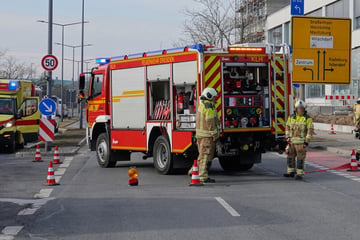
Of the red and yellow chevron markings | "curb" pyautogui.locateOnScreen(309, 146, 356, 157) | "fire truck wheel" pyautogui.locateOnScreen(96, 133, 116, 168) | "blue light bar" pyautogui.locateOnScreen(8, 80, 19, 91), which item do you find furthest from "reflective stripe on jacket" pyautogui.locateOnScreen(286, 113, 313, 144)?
"blue light bar" pyautogui.locateOnScreen(8, 80, 19, 91)

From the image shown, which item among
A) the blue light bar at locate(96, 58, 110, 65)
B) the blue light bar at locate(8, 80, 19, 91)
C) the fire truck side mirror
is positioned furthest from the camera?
the blue light bar at locate(8, 80, 19, 91)

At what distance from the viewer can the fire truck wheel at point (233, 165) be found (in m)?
17.2

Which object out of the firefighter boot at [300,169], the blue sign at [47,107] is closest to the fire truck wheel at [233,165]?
the firefighter boot at [300,169]

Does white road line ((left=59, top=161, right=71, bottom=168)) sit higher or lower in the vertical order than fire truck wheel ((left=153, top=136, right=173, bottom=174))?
lower

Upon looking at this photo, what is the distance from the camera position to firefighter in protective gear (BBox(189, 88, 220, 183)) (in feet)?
46.0

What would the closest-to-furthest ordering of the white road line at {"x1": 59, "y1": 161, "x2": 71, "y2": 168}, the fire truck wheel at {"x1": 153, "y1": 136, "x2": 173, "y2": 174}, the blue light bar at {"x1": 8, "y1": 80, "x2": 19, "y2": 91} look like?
the fire truck wheel at {"x1": 153, "y1": 136, "x2": 173, "y2": 174} < the white road line at {"x1": 59, "y1": 161, "x2": 71, "y2": 168} < the blue light bar at {"x1": 8, "y1": 80, "x2": 19, "y2": 91}

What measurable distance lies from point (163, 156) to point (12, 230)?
7515 millimetres

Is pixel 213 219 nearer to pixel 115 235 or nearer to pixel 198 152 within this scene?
pixel 115 235

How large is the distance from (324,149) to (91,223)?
16928mm

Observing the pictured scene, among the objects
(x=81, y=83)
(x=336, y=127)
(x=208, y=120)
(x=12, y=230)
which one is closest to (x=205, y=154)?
(x=208, y=120)

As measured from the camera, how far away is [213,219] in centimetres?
965

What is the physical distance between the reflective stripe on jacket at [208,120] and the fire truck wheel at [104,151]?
507cm

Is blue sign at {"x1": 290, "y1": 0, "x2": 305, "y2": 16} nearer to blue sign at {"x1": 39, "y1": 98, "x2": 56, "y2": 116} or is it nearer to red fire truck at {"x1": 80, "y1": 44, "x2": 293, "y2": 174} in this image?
blue sign at {"x1": 39, "y1": 98, "x2": 56, "y2": 116}

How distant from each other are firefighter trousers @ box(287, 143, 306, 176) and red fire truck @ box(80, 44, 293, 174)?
59cm
